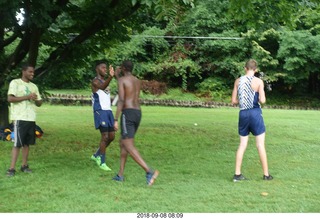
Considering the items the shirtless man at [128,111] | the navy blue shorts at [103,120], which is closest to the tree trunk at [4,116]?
the navy blue shorts at [103,120]

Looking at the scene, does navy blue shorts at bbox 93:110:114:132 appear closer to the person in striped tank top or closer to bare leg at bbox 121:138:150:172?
bare leg at bbox 121:138:150:172

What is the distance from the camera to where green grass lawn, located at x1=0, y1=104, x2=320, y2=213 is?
5246mm

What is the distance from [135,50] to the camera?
1364 inches

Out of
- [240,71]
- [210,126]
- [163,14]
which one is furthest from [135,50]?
[163,14]

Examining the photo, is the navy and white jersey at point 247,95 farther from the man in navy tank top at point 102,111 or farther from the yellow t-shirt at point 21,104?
the yellow t-shirt at point 21,104

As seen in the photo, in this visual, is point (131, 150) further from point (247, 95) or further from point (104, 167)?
point (247, 95)

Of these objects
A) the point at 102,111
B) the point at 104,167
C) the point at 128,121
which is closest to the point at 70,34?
the point at 102,111

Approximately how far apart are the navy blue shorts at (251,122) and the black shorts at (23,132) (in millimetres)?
3093

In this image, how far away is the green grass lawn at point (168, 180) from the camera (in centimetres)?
525

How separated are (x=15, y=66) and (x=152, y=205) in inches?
270

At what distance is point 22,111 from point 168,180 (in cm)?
237

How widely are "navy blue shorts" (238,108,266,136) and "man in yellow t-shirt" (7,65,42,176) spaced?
301 cm

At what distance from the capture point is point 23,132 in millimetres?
6754

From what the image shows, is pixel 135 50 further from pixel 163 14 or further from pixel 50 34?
pixel 163 14
